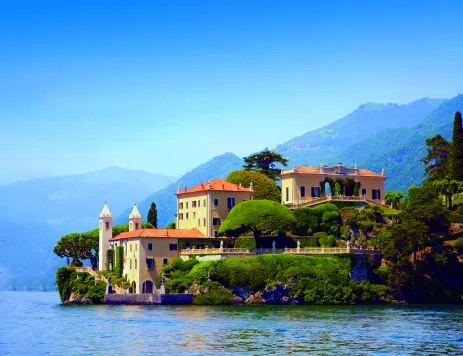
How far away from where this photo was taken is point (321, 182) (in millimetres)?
120562

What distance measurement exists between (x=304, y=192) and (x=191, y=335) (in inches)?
2257

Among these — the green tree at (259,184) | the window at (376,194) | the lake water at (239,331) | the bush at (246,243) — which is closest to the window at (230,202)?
the green tree at (259,184)

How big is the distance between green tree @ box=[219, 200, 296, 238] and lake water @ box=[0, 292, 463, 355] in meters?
14.7

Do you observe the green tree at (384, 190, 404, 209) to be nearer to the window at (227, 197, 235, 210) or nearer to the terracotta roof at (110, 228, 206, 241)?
the window at (227, 197, 235, 210)

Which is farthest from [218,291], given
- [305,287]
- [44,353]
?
[44,353]

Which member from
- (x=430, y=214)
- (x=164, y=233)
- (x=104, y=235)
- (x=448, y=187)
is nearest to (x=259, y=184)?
(x=164, y=233)

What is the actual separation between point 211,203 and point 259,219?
10.1 meters

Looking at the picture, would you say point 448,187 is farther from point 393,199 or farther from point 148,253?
point 148,253

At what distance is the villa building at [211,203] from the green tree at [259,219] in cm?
530

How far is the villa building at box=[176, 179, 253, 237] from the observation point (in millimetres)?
113938

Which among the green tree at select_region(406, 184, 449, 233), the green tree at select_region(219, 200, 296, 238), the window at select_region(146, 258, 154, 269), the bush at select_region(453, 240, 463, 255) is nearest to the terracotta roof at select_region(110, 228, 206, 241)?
the window at select_region(146, 258, 154, 269)

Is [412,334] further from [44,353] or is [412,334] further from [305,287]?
[305,287]

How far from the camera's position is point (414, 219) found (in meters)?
103

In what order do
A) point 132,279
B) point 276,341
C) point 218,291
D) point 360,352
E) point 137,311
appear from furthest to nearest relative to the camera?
point 132,279, point 218,291, point 137,311, point 276,341, point 360,352
